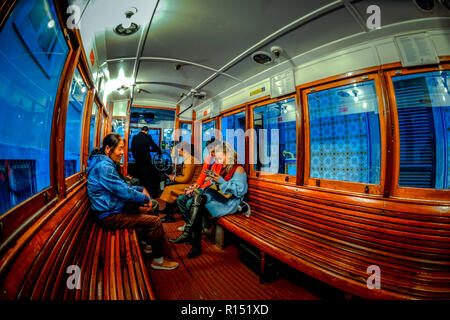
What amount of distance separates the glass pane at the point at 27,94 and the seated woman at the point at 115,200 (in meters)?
0.50

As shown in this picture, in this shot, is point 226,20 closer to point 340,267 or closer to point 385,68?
point 385,68

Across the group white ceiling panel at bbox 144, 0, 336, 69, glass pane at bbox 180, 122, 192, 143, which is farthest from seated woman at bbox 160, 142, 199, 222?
glass pane at bbox 180, 122, 192, 143

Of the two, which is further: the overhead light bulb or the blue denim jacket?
the overhead light bulb

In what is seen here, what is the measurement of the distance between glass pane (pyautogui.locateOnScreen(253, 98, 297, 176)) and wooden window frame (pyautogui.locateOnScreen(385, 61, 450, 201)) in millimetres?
1337

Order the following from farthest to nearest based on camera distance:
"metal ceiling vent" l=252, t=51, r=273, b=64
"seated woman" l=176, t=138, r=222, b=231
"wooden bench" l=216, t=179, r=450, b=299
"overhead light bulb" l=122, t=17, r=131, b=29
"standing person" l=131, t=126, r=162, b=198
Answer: "standing person" l=131, t=126, r=162, b=198 < "seated woman" l=176, t=138, r=222, b=231 < "metal ceiling vent" l=252, t=51, r=273, b=64 < "overhead light bulb" l=122, t=17, r=131, b=29 < "wooden bench" l=216, t=179, r=450, b=299

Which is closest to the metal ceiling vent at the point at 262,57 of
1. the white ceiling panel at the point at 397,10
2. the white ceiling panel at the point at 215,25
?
the white ceiling panel at the point at 215,25

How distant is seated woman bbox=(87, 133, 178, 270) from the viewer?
75.1 inches

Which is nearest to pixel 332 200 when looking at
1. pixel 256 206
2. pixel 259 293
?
pixel 256 206

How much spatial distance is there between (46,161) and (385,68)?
396cm

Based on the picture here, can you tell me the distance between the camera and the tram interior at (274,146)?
3.67 feet

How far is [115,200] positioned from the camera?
2.02 metres

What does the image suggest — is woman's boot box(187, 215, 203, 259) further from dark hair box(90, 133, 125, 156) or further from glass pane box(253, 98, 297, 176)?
glass pane box(253, 98, 297, 176)

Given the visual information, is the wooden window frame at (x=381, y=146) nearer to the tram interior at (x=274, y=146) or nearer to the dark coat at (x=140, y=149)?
the tram interior at (x=274, y=146)

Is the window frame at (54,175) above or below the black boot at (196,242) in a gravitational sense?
above
